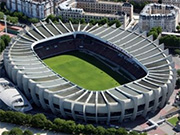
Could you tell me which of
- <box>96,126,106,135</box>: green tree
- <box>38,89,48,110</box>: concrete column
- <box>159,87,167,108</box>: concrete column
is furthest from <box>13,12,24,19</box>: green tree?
<box>96,126,106,135</box>: green tree

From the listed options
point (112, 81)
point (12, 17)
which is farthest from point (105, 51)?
point (12, 17)

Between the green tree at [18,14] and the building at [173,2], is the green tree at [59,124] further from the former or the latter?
the building at [173,2]

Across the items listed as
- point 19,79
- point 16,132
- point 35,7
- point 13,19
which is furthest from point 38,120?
point 35,7

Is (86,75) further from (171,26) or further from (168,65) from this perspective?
(171,26)

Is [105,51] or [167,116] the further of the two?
[105,51]

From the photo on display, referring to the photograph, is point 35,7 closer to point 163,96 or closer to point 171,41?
point 171,41

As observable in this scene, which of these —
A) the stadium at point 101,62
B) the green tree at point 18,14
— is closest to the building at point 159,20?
the stadium at point 101,62

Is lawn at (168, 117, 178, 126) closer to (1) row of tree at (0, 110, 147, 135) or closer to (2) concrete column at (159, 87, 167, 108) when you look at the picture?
(2) concrete column at (159, 87, 167, 108)
